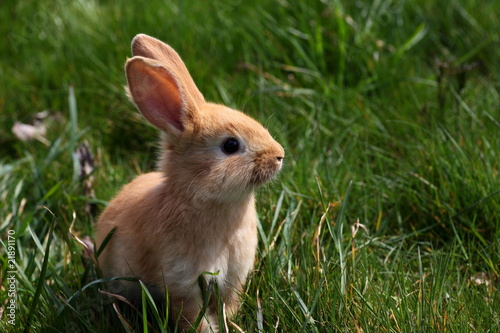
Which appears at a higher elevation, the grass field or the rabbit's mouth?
the rabbit's mouth

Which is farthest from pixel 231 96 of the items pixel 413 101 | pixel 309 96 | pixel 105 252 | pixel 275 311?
pixel 275 311

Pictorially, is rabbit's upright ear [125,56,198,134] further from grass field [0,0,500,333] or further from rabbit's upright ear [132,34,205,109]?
grass field [0,0,500,333]

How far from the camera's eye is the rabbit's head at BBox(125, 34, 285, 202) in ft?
9.84

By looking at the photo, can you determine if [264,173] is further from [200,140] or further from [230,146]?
[200,140]

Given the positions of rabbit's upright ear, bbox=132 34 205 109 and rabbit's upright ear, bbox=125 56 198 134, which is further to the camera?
rabbit's upright ear, bbox=132 34 205 109

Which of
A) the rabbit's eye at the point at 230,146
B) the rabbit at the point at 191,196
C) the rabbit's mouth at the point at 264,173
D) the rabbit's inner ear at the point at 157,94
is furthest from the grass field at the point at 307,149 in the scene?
the rabbit's inner ear at the point at 157,94

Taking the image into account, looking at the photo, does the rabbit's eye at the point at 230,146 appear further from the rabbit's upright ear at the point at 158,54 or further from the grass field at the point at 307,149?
the grass field at the point at 307,149

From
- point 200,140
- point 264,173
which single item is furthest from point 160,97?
point 264,173

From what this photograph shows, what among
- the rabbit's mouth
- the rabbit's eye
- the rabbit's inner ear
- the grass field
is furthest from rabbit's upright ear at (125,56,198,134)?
the grass field

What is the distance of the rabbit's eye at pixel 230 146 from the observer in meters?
3.07

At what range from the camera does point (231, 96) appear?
4633mm

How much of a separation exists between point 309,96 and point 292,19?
750mm

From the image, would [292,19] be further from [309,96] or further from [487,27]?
[487,27]

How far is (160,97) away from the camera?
3.11m
